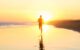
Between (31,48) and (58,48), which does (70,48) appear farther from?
(31,48)

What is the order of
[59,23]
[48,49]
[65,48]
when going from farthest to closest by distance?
[59,23] → [65,48] → [48,49]

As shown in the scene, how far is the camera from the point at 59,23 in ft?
134

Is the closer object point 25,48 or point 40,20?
point 40,20

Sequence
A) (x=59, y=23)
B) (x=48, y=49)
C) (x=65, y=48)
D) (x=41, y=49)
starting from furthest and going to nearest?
(x=59, y=23) → (x=65, y=48) → (x=48, y=49) → (x=41, y=49)

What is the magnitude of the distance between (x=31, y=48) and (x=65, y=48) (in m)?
2.03

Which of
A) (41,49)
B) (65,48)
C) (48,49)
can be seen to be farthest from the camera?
(65,48)

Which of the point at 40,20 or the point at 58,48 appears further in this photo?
the point at 58,48

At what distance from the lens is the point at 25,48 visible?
13.1 meters

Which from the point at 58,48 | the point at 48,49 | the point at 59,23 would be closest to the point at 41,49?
the point at 48,49

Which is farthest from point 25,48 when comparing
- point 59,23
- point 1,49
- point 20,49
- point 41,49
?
point 59,23

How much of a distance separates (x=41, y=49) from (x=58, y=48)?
231 cm

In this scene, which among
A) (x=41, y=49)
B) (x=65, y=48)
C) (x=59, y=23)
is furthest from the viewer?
(x=59, y=23)

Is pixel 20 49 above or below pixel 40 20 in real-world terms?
below

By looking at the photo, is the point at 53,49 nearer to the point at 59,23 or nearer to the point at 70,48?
the point at 70,48
